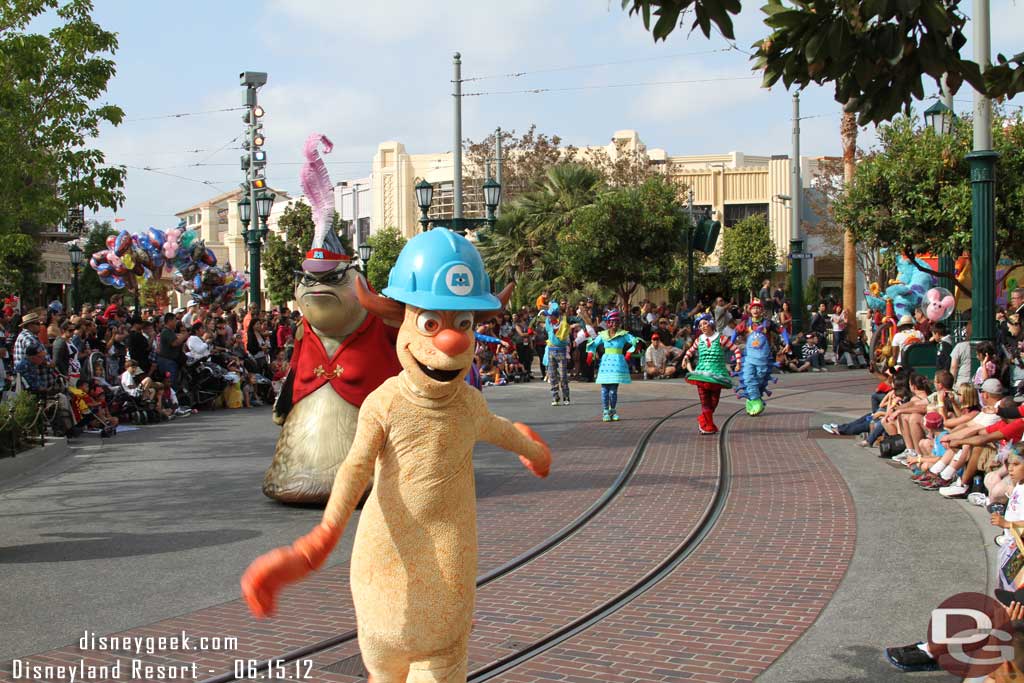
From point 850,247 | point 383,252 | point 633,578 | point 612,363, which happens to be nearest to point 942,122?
point 612,363

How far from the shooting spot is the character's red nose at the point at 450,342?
3762mm

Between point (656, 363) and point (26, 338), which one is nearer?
point (26, 338)

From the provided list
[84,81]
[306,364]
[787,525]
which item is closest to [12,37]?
[84,81]

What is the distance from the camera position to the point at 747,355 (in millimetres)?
14766

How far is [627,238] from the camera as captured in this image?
26672 mm

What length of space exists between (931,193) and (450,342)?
13371 mm

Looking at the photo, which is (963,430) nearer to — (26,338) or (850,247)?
(26,338)

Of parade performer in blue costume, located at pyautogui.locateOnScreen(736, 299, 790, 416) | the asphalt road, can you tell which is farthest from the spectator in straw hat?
parade performer in blue costume, located at pyautogui.locateOnScreen(736, 299, 790, 416)

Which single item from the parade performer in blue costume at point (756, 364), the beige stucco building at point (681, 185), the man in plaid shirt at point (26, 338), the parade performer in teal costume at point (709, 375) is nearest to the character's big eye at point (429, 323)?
the parade performer in teal costume at point (709, 375)

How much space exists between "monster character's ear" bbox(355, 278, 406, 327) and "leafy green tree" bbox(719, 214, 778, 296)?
38880mm

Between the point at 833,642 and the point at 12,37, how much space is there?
35.6 feet

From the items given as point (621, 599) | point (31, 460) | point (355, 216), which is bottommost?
point (621, 599)

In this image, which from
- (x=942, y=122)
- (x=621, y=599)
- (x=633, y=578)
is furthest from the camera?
(x=942, y=122)

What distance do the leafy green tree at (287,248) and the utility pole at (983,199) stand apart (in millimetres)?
30868
